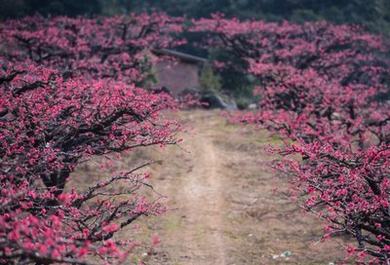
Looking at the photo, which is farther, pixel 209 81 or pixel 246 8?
pixel 246 8

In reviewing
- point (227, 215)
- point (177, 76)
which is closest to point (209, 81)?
point (177, 76)

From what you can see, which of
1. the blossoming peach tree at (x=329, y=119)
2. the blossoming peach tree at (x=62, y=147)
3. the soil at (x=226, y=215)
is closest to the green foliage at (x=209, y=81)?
the blossoming peach tree at (x=329, y=119)

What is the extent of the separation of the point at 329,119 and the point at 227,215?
6469mm

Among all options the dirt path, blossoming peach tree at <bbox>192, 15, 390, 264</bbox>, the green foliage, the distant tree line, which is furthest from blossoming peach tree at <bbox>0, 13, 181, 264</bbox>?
the distant tree line

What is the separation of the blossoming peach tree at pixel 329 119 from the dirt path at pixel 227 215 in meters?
1.05

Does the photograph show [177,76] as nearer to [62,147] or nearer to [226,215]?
[226,215]

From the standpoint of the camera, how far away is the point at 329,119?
18.9 metres

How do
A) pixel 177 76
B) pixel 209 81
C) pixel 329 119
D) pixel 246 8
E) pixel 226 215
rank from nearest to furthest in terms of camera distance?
pixel 226 215 → pixel 329 119 → pixel 209 81 → pixel 177 76 → pixel 246 8

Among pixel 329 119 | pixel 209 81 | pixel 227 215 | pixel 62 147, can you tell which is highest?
pixel 62 147

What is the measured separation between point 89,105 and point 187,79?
26152 millimetres

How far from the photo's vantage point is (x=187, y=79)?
122ft

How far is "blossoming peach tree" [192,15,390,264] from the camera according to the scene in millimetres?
8883

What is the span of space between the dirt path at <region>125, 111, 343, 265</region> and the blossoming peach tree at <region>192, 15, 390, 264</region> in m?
1.05

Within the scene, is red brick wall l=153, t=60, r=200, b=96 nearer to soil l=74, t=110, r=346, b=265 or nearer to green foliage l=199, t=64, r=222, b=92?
green foliage l=199, t=64, r=222, b=92
